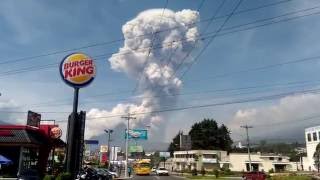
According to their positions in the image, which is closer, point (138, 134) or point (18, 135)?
point (18, 135)

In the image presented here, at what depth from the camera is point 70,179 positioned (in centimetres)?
3406

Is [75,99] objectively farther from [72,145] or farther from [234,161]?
[234,161]

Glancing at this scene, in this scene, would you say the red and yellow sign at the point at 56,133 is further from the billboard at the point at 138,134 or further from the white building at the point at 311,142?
the white building at the point at 311,142

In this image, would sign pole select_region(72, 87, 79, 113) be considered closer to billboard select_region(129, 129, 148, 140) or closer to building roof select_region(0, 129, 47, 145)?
building roof select_region(0, 129, 47, 145)

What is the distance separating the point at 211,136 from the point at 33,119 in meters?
126

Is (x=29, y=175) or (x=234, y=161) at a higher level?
(x=234, y=161)

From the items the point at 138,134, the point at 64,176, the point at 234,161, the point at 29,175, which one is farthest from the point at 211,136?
the point at 64,176

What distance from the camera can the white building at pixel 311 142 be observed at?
142m

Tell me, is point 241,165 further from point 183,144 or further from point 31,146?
point 31,146

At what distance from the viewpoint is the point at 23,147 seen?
52.9 metres

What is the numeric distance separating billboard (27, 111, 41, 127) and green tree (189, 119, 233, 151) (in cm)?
12390

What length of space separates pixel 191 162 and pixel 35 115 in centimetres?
9895

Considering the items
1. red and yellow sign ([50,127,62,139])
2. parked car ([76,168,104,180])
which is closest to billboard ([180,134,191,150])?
red and yellow sign ([50,127,62,139])

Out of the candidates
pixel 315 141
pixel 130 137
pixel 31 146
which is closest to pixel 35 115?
pixel 31 146
